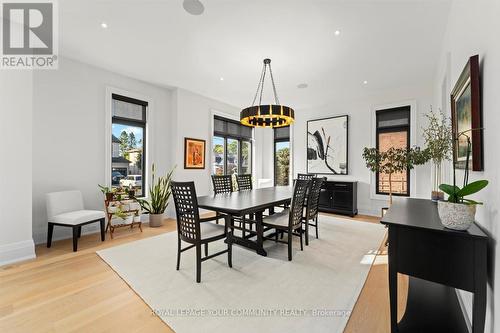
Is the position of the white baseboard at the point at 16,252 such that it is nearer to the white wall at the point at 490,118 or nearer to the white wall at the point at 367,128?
the white wall at the point at 490,118

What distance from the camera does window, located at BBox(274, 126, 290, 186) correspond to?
759cm

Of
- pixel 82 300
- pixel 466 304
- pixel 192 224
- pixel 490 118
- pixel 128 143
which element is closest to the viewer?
pixel 490 118

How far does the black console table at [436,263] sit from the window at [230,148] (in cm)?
510

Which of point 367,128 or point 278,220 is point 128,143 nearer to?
point 278,220

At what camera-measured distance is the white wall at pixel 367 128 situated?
509 cm

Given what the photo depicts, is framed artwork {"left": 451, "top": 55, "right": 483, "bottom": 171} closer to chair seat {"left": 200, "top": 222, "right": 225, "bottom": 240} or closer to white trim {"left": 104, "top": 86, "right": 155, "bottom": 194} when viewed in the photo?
chair seat {"left": 200, "top": 222, "right": 225, "bottom": 240}

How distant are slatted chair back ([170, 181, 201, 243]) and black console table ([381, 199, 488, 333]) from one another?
1.76 meters

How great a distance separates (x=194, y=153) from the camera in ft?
18.5

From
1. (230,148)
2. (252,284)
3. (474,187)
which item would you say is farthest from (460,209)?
(230,148)

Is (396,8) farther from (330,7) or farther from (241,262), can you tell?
(241,262)

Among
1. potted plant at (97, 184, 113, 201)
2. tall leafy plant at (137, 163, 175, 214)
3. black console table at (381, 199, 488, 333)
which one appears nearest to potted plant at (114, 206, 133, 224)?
potted plant at (97, 184, 113, 201)

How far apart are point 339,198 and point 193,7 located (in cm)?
505

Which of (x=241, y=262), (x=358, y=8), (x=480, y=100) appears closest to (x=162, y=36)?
(x=358, y=8)

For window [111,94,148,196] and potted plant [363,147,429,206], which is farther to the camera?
window [111,94,148,196]
